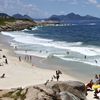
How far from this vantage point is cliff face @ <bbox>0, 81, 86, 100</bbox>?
17.4 m

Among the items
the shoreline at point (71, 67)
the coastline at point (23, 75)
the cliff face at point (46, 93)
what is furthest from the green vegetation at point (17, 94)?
the shoreline at point (71, 67)

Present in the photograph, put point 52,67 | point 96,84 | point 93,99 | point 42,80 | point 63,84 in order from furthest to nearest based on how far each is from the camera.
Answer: point 52,67 → point 42,80 → point 96,84 → point 93,99 → point 63,84

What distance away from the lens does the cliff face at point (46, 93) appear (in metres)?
17.4

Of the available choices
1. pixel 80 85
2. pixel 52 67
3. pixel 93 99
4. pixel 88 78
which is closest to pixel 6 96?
pixel 80 85

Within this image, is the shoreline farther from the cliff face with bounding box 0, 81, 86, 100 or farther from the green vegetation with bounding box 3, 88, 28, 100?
the green vegetation with bounding box 3, 88, 28, 100

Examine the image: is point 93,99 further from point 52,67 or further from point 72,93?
point 52,67

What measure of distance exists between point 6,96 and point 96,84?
11.3 m

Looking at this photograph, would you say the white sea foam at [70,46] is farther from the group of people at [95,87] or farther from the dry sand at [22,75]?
the group of people at [95,87]

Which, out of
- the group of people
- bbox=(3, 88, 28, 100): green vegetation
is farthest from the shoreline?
bbox=(3, 88, 28, 100): green vegetation

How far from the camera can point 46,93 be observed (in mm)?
17703

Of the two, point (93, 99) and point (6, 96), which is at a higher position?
point (6, 96)

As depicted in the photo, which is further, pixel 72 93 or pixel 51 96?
pixel 72 93

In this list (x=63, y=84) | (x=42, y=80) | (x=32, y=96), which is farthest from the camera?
(x=42, y=80)

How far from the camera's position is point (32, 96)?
17234 mm
